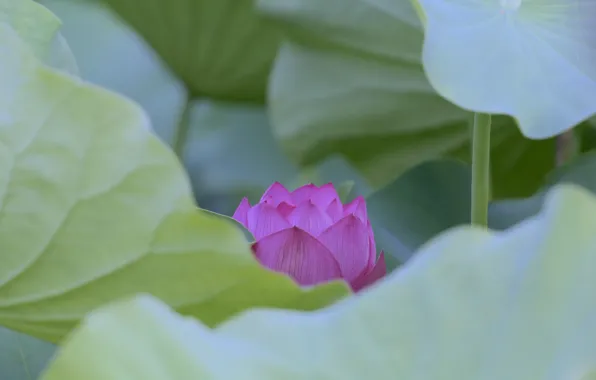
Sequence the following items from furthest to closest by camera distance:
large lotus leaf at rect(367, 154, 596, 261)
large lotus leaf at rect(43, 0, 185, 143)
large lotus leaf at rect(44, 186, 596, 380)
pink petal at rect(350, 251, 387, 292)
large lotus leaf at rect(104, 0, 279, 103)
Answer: large lotus leaf at rect(43, 0, 185, 143) < large lotus leaf at rect(104, 0, 279, 103) < large lotus leaf at rect(367, 154, 596, 261) < pink petal at rect(350, 251, 387, 292) < large lotus leaf at rect(44, 186, 596, 380)

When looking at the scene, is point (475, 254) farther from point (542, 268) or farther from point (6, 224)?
point (6, 224)

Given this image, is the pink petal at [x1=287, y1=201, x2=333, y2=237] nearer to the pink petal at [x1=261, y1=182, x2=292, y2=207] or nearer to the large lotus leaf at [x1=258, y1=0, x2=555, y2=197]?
the pink petal at [x1=261, y1=182, x2=292, y2=207]

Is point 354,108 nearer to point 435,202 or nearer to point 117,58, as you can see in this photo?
point 435,202

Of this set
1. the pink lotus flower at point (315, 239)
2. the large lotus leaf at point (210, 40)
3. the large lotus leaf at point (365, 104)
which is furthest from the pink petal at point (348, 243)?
the large lotus leaf at point (210, 40)

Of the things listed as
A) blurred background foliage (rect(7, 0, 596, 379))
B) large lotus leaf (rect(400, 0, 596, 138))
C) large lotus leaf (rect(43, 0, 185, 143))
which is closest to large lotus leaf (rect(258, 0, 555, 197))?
blurred background foliage (rect(7, 0, 596, 379))

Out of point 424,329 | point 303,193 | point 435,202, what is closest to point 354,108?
point 435,202

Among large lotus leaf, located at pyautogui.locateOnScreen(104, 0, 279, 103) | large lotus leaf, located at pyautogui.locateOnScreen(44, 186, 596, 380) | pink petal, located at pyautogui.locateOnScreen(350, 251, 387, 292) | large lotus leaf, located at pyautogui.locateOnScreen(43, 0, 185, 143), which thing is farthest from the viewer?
large lotus leaf, located at pyautogui.locateOnScreen(43, 0, 185, 143)

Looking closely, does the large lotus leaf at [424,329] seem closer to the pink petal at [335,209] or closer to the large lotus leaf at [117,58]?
the pink petal at [335,209]

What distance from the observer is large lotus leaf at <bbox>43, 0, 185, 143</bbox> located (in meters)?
1.01

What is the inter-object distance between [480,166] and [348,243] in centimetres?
6

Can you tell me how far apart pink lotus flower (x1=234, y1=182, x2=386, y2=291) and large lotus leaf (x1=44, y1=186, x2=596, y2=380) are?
0.27ft

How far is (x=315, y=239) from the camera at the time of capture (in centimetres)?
25

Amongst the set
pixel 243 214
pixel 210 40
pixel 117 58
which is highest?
pixel 243 214

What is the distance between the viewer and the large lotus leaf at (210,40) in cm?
62
